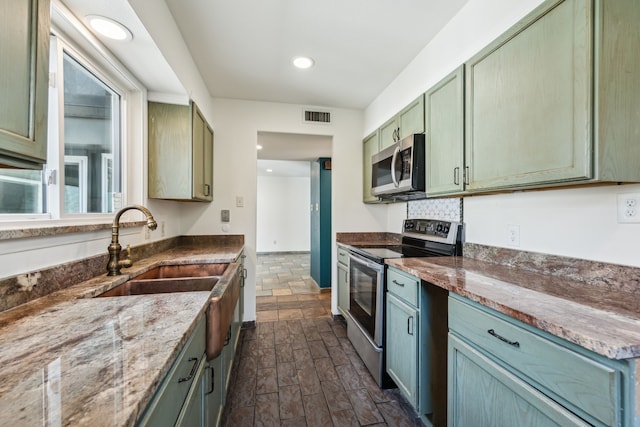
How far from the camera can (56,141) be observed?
1266mm

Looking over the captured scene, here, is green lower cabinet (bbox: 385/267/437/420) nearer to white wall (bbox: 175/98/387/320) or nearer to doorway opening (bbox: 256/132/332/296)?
white wall (bbox: 175/98/387/320)

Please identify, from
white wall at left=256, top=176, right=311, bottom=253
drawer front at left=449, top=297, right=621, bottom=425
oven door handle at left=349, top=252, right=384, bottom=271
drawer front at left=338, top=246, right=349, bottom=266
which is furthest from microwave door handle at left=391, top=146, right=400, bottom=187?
white wall at left=256, top=176, right=311, bottom=253

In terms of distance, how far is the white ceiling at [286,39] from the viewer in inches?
62.8

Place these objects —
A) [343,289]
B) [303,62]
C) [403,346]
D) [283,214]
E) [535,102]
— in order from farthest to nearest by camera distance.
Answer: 1. [283,214]
2. [343,289]
3. [303,62]
4. [403,346]
5. [535,102]

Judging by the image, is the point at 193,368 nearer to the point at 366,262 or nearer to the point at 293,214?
the point at 366,262

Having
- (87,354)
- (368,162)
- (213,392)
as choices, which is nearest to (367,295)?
(213,392)

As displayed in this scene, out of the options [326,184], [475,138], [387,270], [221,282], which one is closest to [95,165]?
[221,282]

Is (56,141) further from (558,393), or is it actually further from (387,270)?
(558,393)

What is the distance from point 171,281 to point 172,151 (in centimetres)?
104

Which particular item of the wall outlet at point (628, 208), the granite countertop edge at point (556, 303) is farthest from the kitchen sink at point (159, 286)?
the wall outlet at point (628, 208)

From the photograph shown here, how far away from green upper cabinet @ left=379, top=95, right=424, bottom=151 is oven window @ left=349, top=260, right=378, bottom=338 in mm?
1125

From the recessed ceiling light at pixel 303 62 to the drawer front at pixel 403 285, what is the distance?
1.74 metres

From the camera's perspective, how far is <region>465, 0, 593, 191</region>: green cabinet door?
99 cm

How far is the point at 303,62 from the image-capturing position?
7.31 feet
